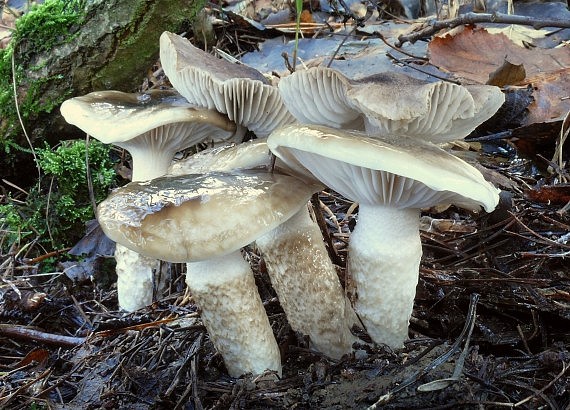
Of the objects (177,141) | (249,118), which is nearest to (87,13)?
(177,141)

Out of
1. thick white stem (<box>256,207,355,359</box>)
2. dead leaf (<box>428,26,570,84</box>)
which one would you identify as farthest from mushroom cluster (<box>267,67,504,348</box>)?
dead leaf (<box>428,26,570,84</box>)

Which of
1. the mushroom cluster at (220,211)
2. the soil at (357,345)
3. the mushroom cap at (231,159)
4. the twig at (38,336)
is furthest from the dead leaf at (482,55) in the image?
the twig at (38,336)

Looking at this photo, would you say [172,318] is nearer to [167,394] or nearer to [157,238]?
[167,394]

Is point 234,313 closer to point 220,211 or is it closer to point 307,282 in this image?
point 307,282

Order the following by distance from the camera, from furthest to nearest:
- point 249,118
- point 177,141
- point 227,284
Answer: point 177,141
point 249,118
point 227,284

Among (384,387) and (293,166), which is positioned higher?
(293,166)

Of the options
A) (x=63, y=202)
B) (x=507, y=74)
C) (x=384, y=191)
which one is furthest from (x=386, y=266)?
(x=63, y=202)

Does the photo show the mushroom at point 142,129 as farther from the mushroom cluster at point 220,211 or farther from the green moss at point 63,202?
the green moss at point 63,202
